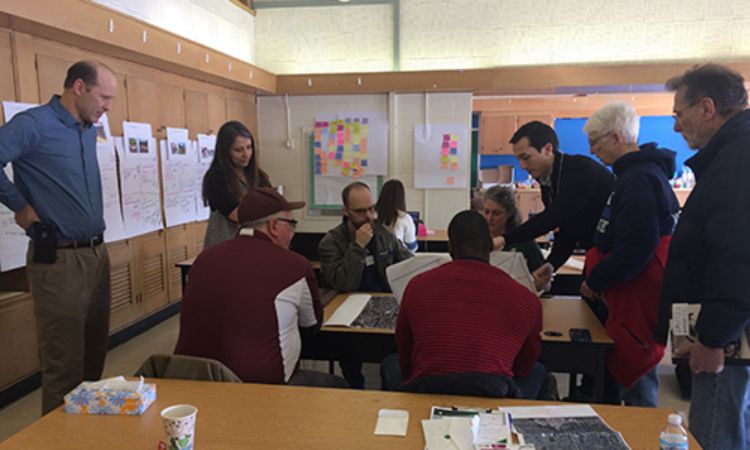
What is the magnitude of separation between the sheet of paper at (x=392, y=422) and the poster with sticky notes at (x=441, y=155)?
4.59 metres

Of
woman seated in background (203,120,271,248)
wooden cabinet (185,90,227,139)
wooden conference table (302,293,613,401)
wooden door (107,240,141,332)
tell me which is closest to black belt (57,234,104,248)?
woman seated in background (203,120,271,248)

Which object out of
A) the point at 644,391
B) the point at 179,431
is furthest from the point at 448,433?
the point at 644,391

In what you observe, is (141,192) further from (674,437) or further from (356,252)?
(674,437)

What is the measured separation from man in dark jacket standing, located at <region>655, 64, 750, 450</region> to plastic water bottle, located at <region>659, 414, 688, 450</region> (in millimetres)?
A: 508

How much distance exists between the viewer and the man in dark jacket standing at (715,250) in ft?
5.00

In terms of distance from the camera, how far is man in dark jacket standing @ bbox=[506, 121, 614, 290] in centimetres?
257

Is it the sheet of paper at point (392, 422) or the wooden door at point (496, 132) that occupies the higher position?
the wooden door at point (496, 132)

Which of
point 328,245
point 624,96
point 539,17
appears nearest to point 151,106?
point 328,245

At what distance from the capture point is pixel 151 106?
4246mm

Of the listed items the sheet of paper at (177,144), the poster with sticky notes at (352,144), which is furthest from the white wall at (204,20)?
the poster with sticky notes at (352,144)

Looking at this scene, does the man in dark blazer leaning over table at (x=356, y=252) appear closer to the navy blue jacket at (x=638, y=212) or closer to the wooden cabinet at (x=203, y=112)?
the navy blue jacket at (x=638, y=212)

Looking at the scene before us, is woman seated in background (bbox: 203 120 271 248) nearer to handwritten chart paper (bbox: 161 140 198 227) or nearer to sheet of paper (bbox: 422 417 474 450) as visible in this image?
handwritten chart paper (bbox: 161 140 198 227)

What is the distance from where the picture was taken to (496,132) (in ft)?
29.6

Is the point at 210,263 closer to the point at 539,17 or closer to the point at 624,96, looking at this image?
the point at 539,17
